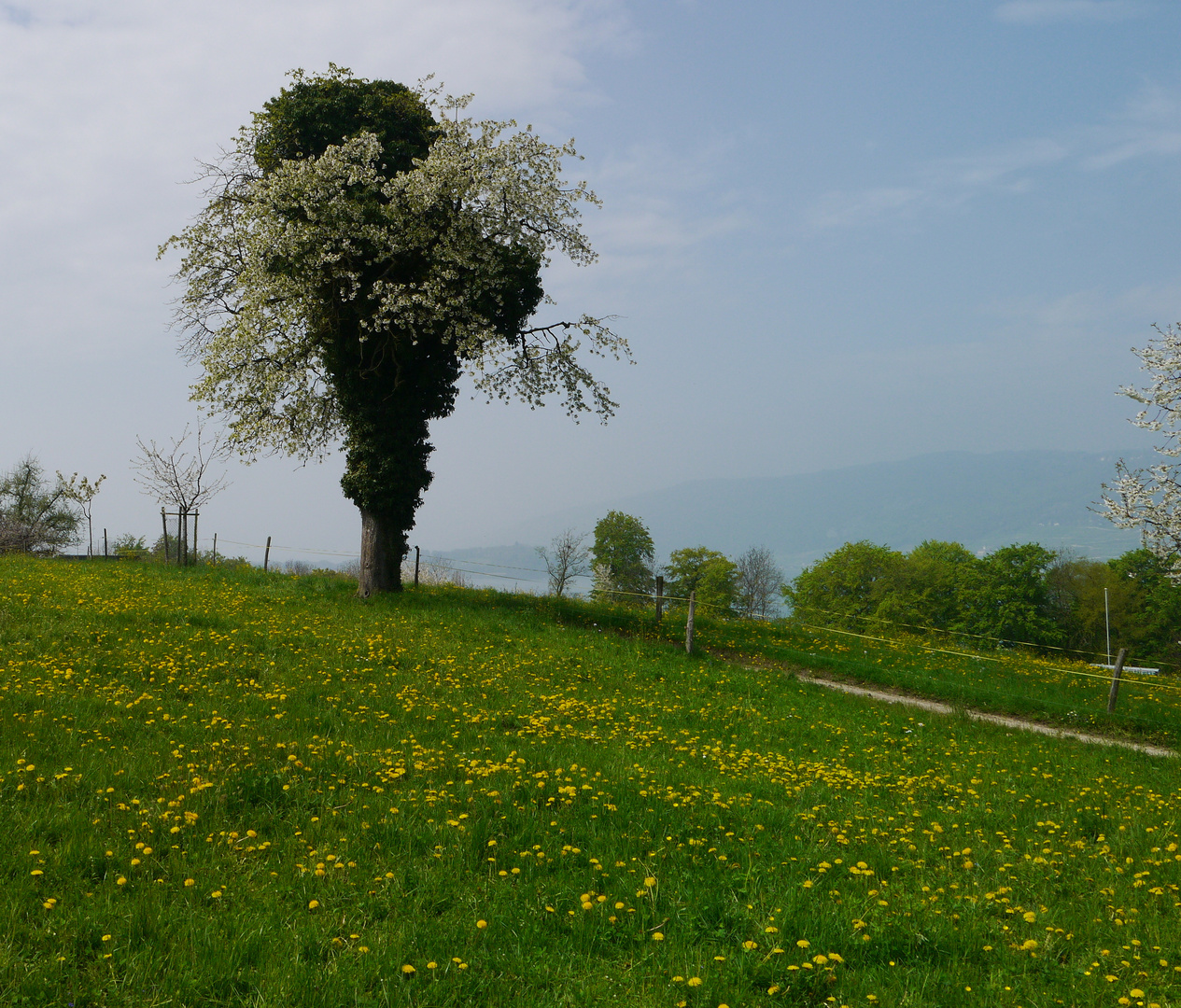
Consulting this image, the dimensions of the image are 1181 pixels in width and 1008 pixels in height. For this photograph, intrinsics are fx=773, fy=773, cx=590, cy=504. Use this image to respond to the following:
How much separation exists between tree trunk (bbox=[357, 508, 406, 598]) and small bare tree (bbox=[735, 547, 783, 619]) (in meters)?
77.9

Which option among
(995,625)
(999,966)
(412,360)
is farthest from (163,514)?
(995,625)

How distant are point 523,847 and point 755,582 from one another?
109821mm

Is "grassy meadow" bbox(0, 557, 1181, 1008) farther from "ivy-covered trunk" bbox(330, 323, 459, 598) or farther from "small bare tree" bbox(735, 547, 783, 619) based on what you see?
"small bare tree" bbox(735, 547, 783, 619)

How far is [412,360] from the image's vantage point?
24.5 meters

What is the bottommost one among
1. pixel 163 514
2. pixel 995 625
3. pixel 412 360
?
pixel 995 625

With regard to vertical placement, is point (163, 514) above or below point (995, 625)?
above

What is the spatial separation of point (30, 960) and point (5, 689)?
7.13m

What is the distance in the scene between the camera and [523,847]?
24.5 feet

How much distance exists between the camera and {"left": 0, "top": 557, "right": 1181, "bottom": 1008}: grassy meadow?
547 cm

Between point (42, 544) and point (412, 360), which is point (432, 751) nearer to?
point (412, 360)

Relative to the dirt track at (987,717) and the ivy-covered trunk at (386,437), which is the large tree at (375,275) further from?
the dirt track at (987,717)

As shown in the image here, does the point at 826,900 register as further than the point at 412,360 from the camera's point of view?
No

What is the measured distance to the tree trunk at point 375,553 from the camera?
80.2 feet

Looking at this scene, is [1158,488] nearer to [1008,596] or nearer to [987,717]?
[987,717]
